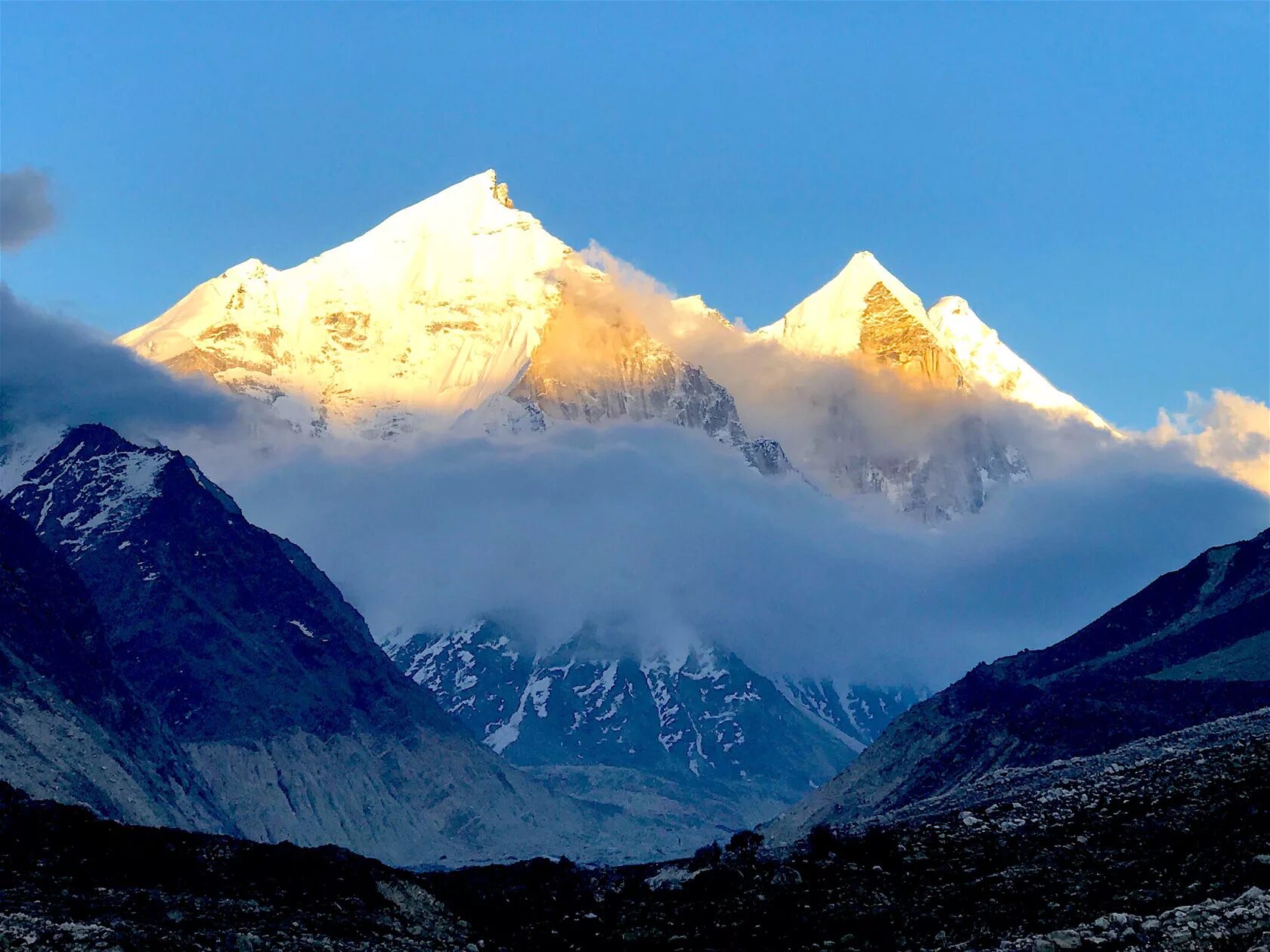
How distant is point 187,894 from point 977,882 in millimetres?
30076

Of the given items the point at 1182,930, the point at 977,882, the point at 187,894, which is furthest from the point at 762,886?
the point at 1182,930

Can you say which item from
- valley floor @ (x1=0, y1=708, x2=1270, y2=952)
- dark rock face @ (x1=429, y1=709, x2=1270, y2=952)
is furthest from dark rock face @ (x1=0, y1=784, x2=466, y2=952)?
dark rock face @ (x1=429, y1=709, x2=1270, y2=952)

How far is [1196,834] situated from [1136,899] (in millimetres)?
8665

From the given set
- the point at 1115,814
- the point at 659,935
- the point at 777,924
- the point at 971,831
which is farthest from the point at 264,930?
the point at 1115,814

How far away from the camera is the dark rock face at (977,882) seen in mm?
55469

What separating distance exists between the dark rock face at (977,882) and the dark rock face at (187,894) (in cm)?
379

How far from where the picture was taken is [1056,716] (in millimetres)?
183000

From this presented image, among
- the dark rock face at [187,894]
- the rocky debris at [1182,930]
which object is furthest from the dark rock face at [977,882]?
the dark rock face at [187,894]

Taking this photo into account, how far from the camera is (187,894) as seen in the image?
67.4m

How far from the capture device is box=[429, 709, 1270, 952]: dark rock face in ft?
182

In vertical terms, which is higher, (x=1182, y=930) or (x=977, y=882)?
(x=977, y=882)

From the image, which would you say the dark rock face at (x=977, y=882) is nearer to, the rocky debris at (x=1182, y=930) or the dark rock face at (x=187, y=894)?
the rocky debris at (x=1182, y=930)

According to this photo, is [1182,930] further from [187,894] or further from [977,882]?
[187,894]

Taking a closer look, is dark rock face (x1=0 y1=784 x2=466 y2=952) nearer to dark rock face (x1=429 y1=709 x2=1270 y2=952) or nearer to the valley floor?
the valley floor
